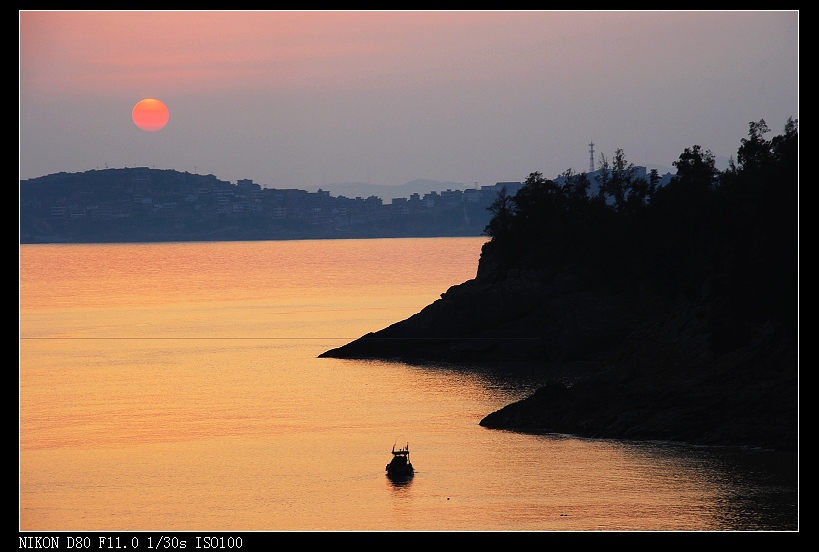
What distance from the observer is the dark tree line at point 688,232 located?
222ft

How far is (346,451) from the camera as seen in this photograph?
2418 inches

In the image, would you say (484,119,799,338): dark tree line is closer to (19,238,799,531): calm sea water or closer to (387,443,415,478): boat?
(19,238,799,531): calm sea water

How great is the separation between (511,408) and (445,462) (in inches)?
390

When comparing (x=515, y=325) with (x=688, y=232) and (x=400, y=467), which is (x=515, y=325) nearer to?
(x=688, y=232)

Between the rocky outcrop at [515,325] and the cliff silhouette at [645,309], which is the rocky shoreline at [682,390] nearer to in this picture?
the cliff silhouette at [645,309]

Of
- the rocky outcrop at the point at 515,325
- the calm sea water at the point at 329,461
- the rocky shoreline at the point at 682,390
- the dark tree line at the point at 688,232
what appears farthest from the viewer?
the rocky outcrop at the point at 515,325

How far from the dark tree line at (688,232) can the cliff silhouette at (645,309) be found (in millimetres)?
151

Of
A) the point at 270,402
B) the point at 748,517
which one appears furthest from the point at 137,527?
the point at 270,402

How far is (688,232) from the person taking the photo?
95500 mm

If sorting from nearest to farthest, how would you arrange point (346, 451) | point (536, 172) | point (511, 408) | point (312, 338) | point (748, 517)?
point (748, 517) → point (346, 451) → point (511, 408) → point (312, 338) → point (536, 172)

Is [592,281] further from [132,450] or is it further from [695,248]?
[132,450]

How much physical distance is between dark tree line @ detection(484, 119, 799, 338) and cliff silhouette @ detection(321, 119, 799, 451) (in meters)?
0.15

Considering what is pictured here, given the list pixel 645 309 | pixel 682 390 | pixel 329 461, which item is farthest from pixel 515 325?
pixel 329 461

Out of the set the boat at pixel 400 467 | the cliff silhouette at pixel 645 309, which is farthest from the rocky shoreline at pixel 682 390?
the boat at pixel 400 467
